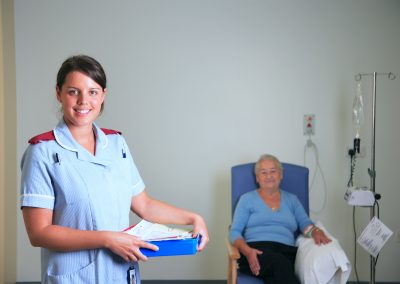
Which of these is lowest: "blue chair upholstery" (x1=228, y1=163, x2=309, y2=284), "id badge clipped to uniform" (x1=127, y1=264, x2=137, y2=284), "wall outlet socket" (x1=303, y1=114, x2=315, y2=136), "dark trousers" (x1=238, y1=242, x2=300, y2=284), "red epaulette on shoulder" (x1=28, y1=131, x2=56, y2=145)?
"dark trousers" (x1=238, y1=242, x2=300, y2=284)

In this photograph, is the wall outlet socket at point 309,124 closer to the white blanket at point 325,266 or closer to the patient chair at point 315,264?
the patient chair at point 315,264

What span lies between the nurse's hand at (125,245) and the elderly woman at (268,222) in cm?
131

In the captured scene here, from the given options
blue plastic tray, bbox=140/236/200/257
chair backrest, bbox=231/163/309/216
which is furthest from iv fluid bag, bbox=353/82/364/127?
blue plastic tray, bbox=140/236/200/257

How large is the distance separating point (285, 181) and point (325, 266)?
2.40 ft

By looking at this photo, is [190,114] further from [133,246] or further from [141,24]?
[133,246]

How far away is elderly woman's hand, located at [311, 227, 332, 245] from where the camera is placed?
2.37 metres

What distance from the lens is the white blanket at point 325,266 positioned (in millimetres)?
2193

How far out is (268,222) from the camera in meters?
2.61

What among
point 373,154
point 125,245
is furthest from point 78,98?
point 373,154

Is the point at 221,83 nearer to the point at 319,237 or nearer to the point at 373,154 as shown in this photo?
the point at 373,154

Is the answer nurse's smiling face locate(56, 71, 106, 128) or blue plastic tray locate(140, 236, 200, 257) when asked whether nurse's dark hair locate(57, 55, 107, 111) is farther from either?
blue plastic tray locate(140, 236, 200, 257)

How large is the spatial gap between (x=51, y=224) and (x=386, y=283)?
110 inches

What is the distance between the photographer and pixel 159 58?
119 inches

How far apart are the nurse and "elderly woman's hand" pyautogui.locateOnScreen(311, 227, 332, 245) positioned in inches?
51.5
